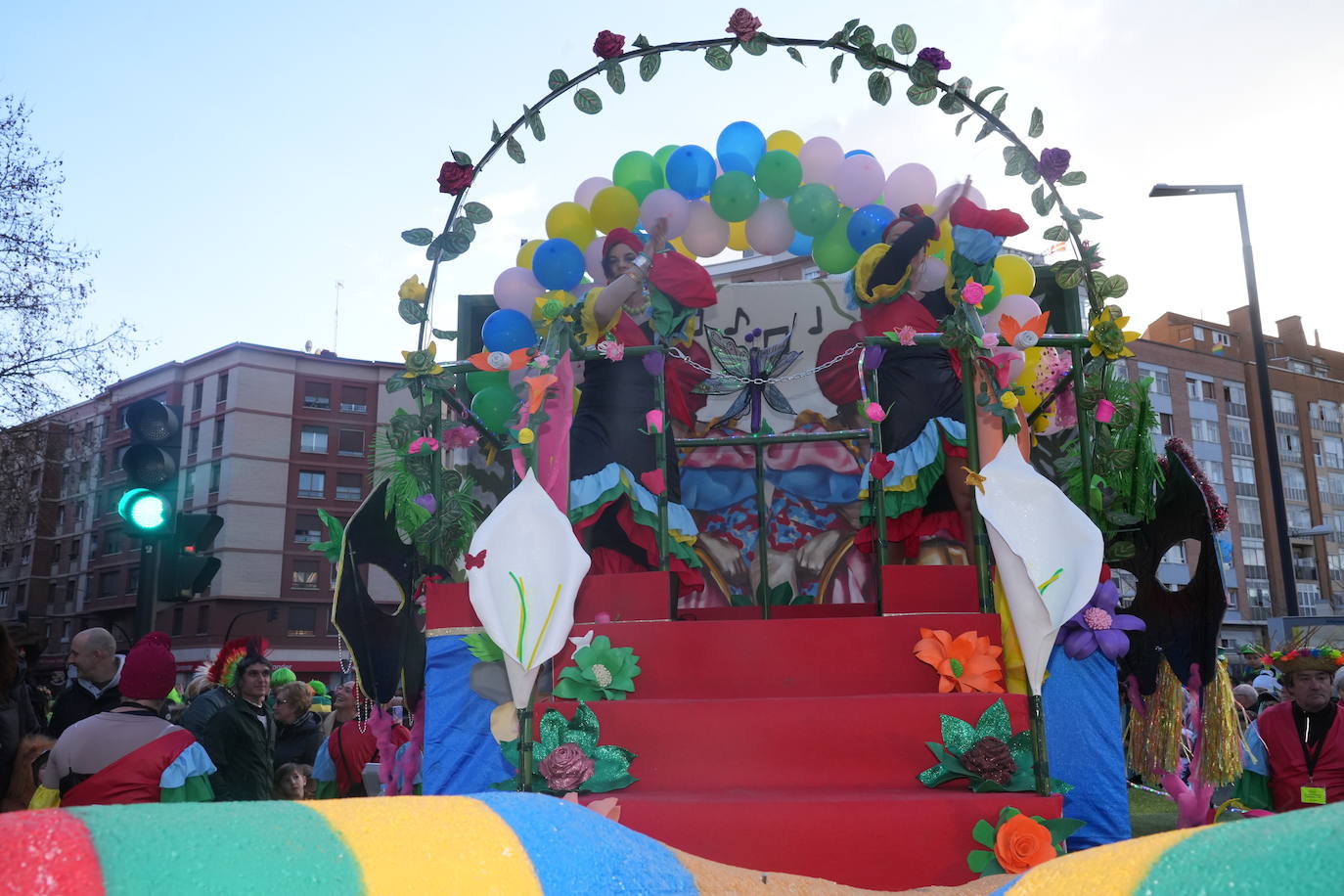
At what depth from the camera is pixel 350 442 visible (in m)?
51.2

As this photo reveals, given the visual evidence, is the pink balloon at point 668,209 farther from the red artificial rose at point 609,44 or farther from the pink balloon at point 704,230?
the red artificial rose at point 609,44

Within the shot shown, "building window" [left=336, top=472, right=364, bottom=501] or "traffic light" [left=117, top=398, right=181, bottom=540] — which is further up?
"building window" [left=336, top=472, right=364, bottom=501]

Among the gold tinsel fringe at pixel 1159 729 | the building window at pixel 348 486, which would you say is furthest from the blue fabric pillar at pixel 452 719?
the building window at pixel 348 486

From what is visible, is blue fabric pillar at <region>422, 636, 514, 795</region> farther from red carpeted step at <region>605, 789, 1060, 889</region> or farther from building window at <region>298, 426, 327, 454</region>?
building window at <region>298, 426, 327, 454</region>

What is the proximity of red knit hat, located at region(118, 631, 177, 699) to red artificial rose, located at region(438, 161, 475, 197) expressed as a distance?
2.53 meters

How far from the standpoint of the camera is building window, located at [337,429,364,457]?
168 ft

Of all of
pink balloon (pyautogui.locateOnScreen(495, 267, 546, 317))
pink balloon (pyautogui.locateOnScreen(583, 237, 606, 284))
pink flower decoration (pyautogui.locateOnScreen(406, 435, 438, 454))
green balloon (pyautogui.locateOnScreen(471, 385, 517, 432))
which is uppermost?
pink balloon (pyautogui.locateOnScreen(583, 237, 606, 284))

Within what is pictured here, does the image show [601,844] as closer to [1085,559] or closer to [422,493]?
[1085,559]

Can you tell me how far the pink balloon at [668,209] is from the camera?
6.19 m

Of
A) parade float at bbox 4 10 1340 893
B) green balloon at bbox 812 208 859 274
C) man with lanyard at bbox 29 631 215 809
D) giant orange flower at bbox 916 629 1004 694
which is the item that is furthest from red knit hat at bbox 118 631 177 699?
green balloon at bbox 812 208 859 274

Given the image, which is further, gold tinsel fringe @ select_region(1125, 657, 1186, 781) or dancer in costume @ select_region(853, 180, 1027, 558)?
dancer in costume @ select_region(853, 180, 1027, 558)

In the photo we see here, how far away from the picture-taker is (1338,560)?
172 ft

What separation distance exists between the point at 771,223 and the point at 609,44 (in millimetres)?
1451

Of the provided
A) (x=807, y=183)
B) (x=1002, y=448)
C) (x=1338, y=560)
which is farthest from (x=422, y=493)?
(x=1338, y=560)
